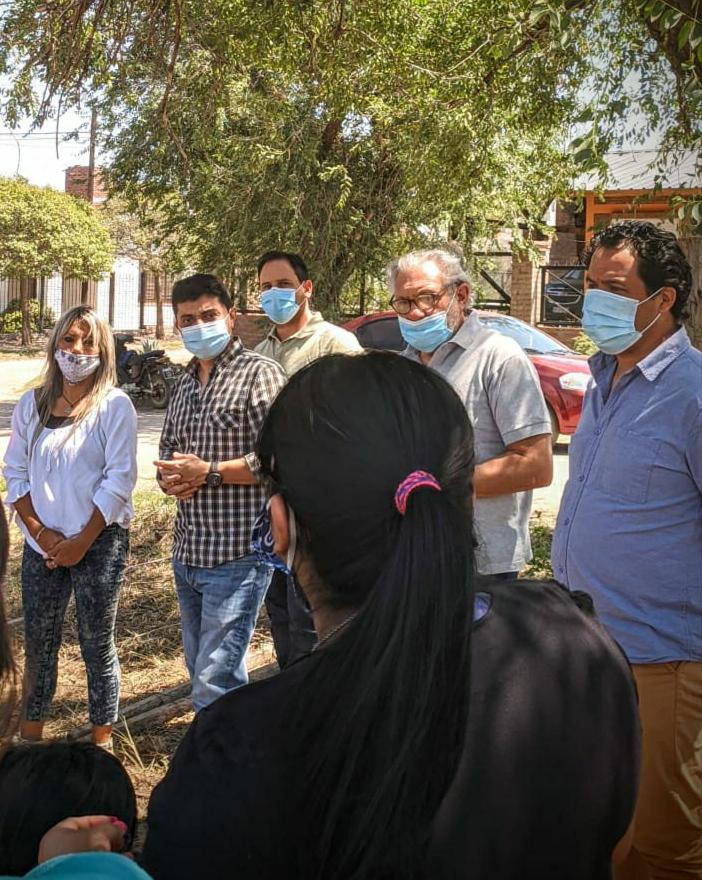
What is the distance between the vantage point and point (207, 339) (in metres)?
4.28

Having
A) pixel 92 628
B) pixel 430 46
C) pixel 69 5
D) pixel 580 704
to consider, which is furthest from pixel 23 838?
pixel 430 46

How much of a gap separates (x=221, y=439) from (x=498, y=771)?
2.79 metres

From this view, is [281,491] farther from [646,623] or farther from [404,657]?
[646,623]

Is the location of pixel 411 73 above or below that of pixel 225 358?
above

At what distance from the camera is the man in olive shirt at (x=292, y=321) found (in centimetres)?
494

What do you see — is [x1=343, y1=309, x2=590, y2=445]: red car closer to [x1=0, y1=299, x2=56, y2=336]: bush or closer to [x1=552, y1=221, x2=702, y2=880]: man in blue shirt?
[x1=552, y1=221, x2=702, y2=880]: man in blue shirt

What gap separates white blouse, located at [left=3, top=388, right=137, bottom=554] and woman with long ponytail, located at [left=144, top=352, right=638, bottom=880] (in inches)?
113

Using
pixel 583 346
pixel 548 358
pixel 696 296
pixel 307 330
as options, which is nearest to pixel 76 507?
pixel 307 330

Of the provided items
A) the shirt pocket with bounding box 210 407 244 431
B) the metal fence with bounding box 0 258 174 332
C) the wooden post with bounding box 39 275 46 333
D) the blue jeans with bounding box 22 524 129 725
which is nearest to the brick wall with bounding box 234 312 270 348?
the blue jeans with bounding box 22 524 129 725

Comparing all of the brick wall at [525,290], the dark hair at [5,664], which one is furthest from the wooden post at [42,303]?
the dark hair at [5,664]

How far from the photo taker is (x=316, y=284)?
593 inches

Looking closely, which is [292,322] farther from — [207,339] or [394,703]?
[394,703]

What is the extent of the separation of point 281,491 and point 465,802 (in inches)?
20.1

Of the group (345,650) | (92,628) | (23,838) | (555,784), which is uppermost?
(345,650)
